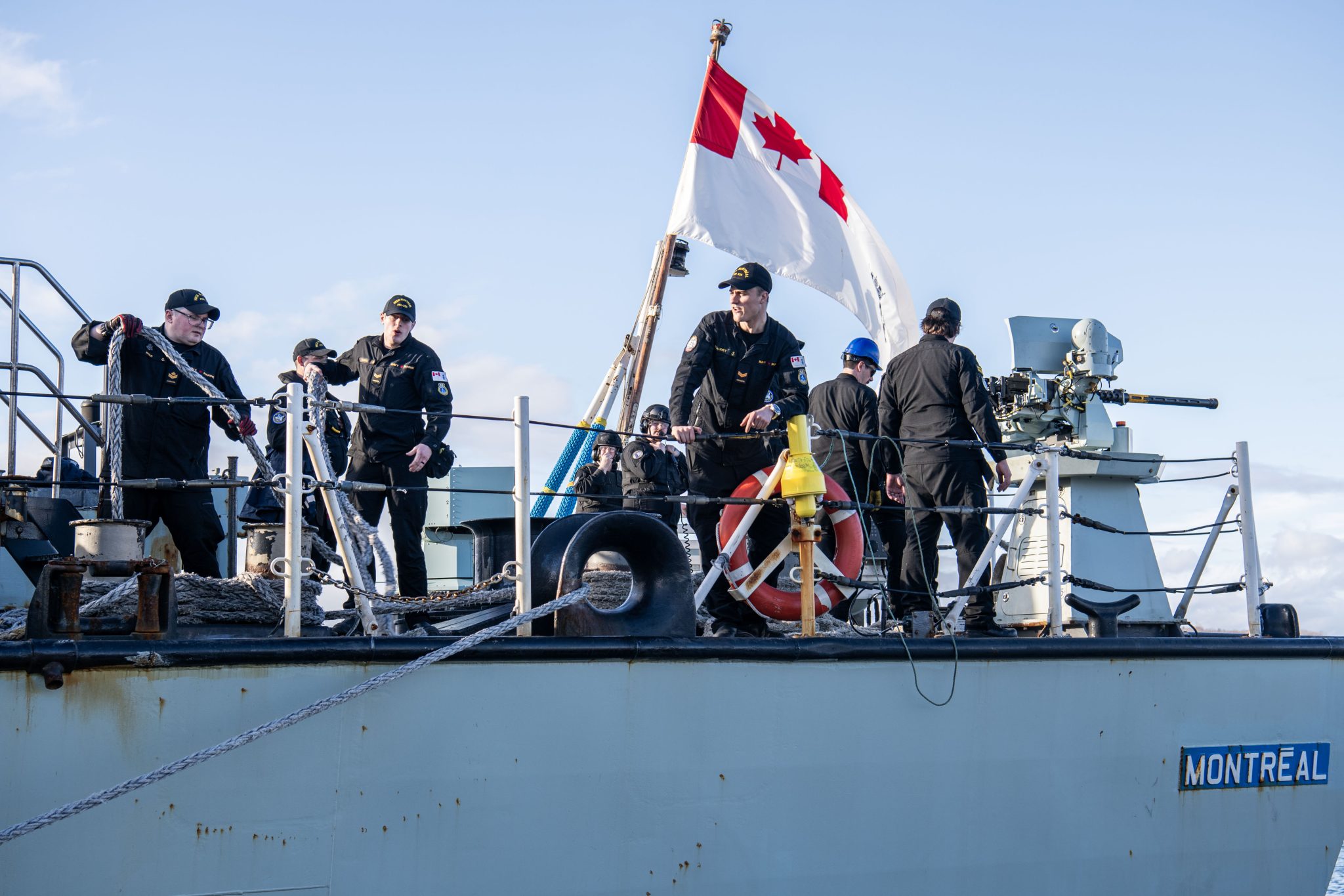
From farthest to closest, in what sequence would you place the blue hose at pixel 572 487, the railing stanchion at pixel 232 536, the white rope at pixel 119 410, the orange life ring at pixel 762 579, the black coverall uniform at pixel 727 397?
the blue hose at pixel 572 487, the railing stanchion at pixel 232 536, the black coverall uniform at pixel 727 397, the orange life ring at pixel 762 579, the white rope at pixel 119 410

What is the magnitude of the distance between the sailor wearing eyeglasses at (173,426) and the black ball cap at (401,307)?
869 millimetres

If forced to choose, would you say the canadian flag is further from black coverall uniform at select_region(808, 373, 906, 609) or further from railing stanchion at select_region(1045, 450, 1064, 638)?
railing stanchion at select_region(1045, 450, 1064, 638)

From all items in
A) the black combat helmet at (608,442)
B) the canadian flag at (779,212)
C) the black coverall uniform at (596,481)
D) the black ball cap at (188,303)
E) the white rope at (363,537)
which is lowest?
the white rope at (363,537)

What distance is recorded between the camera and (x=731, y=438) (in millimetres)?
5512

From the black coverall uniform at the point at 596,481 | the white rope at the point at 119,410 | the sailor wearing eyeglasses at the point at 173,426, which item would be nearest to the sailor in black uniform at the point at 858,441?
the black coverall uniform at the point at 596,481

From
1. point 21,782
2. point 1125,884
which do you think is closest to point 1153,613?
point 1125,884

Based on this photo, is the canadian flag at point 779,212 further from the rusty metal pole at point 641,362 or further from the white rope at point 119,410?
the white rope at point 119,410

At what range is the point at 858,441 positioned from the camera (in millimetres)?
6664

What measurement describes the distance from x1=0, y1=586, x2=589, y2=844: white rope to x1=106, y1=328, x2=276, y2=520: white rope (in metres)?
1.14

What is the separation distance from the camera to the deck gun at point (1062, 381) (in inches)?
319

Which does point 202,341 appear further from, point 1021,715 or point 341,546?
point 1021,715

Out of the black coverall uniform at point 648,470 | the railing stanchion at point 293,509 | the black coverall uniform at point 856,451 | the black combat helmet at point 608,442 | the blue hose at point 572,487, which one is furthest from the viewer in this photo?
the blue hose at point 572,487

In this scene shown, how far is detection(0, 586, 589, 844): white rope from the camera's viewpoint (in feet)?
11.3

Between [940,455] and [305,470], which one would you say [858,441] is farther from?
[305,470]
